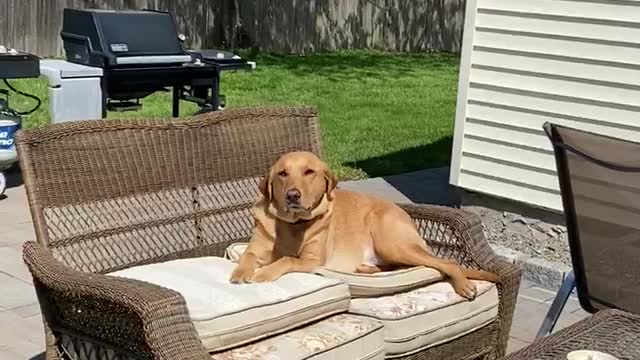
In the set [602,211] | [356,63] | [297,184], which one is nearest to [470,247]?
[602,211]

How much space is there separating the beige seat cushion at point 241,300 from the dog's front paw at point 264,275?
0.05 m

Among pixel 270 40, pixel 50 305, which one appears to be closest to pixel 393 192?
pixel 50 305

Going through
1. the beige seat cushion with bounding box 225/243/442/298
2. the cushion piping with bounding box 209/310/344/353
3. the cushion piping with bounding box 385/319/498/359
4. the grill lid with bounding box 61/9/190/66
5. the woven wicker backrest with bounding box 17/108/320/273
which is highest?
the grill lid with bounding box 61/9/190/66

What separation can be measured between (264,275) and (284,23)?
48.3 ft

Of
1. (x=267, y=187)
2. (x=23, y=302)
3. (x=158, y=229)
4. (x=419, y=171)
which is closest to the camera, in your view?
(x=267, y=187)

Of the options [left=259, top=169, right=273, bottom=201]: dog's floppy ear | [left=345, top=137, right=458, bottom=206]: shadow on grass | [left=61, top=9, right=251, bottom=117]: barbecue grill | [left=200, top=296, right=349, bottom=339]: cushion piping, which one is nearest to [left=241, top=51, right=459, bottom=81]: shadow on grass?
[left=345, top=137, right=458, bottom=206]: shadow on grass

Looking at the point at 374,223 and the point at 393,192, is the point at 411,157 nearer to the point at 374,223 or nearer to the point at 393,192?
the point at 393,192

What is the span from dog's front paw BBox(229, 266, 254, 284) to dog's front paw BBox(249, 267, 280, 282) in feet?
0.06

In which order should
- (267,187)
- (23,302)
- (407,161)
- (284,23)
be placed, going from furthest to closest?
(284,23) → (407,161) → (23,302) → (267,187)

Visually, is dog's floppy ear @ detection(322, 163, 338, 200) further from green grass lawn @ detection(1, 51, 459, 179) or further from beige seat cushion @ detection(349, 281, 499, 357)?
green grass lawn @ detection(1, 51, 459, 179)

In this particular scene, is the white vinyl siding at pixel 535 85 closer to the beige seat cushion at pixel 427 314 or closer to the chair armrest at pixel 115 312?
the beige seat cushion at pixel 427 314

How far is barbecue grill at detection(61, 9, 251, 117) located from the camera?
7035 millimetres

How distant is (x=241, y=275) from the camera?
3.49 meters

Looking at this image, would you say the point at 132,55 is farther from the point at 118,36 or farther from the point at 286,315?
the point at 286,315
